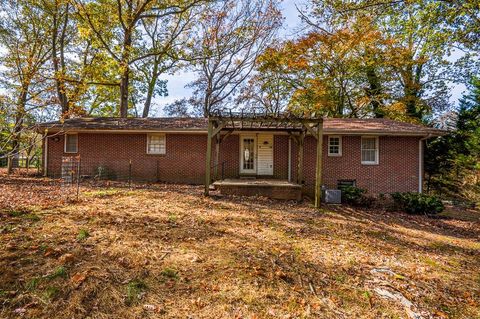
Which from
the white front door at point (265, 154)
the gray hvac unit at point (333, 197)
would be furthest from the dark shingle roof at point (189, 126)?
the gray hvac unit at point (333, 197)

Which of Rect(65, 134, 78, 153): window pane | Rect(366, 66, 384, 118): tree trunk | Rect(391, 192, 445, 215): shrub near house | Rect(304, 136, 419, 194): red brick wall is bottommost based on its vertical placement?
Rect(391, 192, 445, 215): shrub near house

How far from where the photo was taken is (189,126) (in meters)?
13.6

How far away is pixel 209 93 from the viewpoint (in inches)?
965

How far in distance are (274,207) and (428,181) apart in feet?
45.0

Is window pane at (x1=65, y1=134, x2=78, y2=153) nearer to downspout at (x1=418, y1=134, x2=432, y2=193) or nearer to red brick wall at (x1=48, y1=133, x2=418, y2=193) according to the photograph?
red brick wall at (x1=48, y1=133, x2=418, y2=193)

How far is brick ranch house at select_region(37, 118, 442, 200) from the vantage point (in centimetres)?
1284

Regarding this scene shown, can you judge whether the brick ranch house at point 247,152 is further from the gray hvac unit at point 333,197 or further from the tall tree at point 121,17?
the tall tree at point 121,17

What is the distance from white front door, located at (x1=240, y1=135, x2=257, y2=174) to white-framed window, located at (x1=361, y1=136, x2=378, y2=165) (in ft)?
17.4

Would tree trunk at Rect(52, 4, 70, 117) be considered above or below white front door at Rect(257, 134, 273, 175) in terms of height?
above

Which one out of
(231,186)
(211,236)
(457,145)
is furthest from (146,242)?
(457,145)

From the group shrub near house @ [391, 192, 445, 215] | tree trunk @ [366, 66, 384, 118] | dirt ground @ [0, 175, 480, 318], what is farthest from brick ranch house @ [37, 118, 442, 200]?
tree trunk @ [366, 66, 384, 118]

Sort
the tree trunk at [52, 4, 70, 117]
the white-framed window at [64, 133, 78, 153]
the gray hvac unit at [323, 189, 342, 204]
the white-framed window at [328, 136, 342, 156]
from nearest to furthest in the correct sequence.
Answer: the gray hvac unit at [323, 189, 342, 204]
the white-framed window at [328, 136, 342, 156]
the white-framed window at [64, 133, 78, 153]
the tree trunk at [52, 4, 70, 117]

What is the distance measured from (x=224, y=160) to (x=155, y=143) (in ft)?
12.3

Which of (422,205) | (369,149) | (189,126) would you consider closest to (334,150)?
(369,149)
